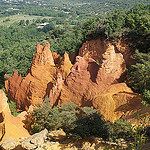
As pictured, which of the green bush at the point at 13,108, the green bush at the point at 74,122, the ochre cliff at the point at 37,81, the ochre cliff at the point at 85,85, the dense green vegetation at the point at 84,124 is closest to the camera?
the dense green vegetation at the point at 84,124

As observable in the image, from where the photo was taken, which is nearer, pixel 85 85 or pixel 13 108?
pixel 85 85

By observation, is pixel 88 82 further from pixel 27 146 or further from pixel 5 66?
pixel 5 66

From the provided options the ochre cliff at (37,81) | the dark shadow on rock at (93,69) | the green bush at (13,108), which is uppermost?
the dark shadow on rock at (93,69)

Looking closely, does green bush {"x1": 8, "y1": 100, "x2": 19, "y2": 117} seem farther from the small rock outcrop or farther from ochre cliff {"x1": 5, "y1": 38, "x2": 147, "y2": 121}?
the small rock outcrop

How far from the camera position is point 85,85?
1478cm

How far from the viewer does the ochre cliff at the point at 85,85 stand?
1209 centimetres

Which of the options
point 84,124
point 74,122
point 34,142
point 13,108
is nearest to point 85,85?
point 74,122

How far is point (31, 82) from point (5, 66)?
12463 mm

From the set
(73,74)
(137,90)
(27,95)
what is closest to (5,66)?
(27,95)

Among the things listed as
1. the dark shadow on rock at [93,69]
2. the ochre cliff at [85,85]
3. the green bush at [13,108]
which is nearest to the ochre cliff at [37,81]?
the ochre cliff at [85,85]

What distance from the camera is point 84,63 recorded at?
1591 centimetres

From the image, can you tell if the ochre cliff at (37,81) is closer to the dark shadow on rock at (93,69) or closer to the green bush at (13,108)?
the green bush at (13,108)

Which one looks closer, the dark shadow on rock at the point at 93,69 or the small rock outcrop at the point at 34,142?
the small rock outcrop at the point at 34,142

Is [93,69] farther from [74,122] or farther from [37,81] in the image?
[37,81]
